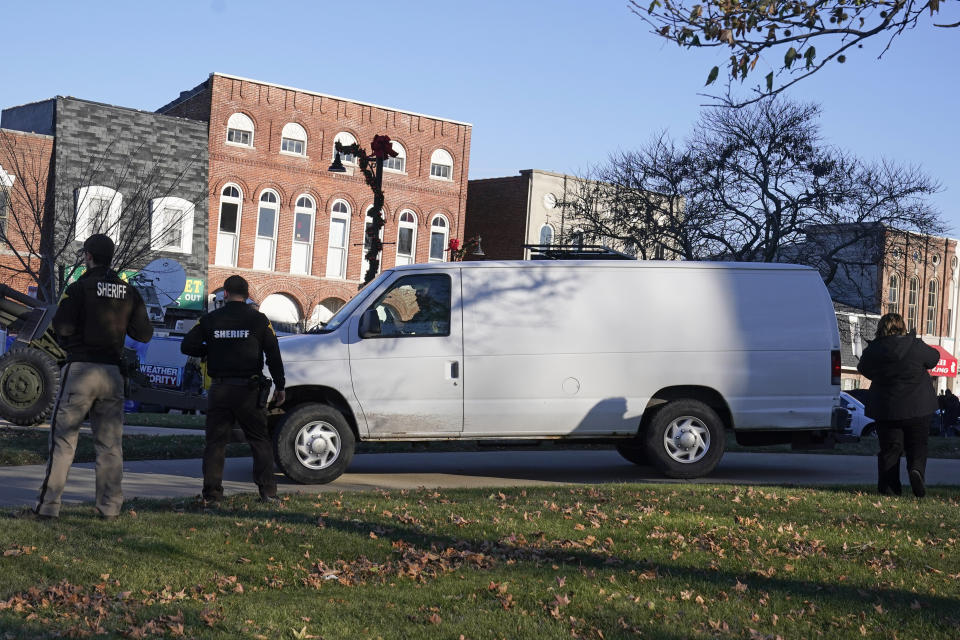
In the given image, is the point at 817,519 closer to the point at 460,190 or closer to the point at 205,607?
the point at 205,607

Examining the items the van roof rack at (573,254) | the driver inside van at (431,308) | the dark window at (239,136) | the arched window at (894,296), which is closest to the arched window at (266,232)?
the dark window at (239,136)

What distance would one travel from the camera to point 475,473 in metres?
12.4

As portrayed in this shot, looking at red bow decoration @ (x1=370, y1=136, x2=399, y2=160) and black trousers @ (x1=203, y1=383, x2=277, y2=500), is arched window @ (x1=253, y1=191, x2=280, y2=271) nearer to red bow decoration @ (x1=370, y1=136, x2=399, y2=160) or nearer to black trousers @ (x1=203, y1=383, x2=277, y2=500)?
red bow decoration @ (x1=370, y1=136, x2=399, y2=160)

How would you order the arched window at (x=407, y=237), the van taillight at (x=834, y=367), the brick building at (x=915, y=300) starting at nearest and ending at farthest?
the van taillight at (x=834, y=367), the arched window at (x=407, y=237), the brick building at (x=915, y=300)

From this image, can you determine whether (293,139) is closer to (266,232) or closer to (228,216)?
(266,232)

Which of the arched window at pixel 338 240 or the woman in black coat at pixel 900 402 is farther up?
the arched window at pixel 338 240

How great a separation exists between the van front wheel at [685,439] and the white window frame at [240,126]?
28980mm

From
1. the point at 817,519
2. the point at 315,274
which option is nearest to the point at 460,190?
the point at 315,274

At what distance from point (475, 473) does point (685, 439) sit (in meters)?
2.31

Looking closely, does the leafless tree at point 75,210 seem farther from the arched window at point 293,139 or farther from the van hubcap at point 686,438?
the van hubcap at point 686,438

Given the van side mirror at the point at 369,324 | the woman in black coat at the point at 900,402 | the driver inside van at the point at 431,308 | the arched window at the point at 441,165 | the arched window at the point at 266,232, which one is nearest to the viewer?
the woman in black coat at the point at 900,402

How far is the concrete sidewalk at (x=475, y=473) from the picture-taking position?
10.2 m

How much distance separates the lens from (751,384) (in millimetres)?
11617

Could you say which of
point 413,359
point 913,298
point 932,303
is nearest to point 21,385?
point 413,359
